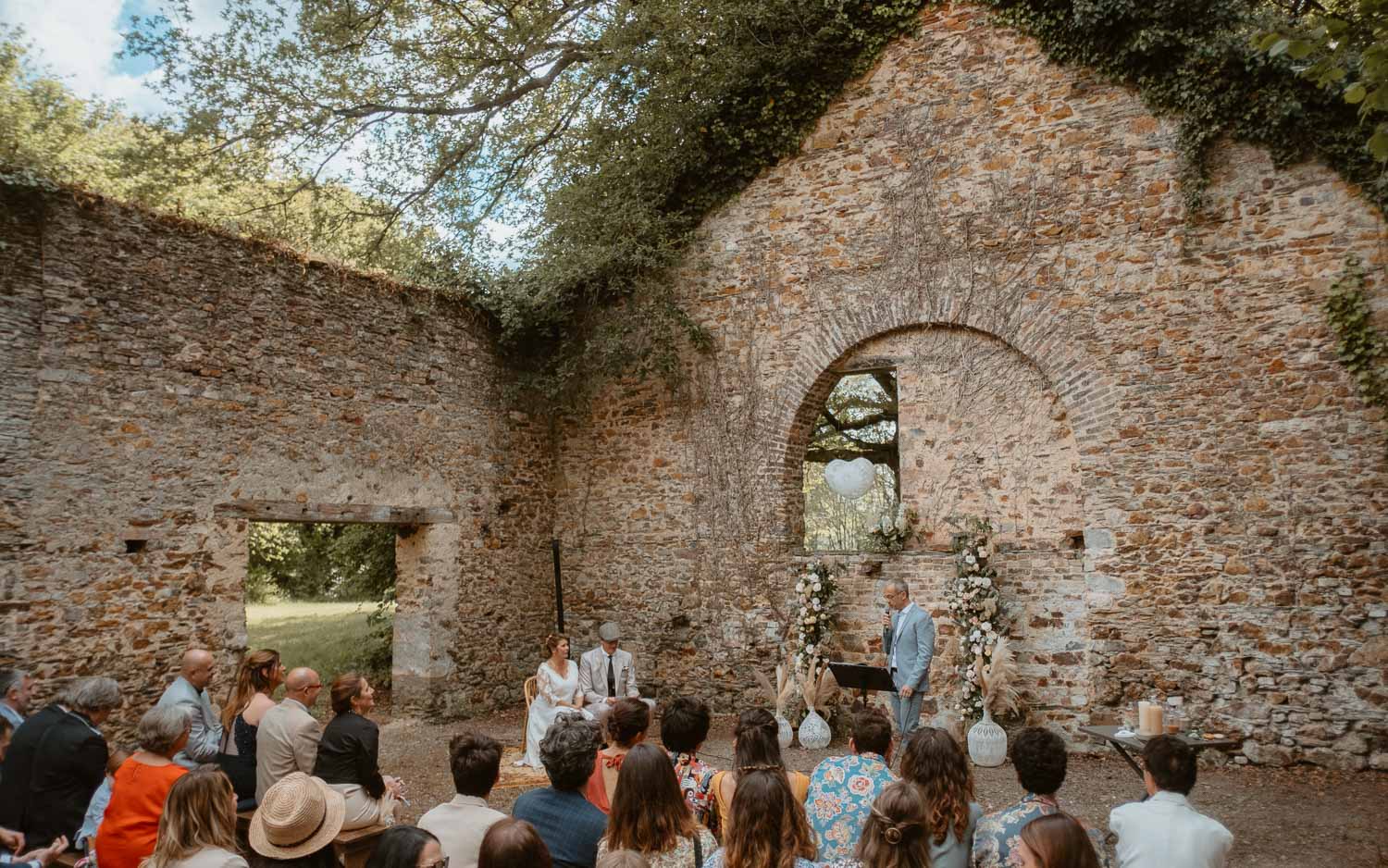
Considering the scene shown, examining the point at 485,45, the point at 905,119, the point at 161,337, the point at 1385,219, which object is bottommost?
the point at 161,337

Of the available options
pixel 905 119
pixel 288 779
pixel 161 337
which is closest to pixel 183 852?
pixel 288 779

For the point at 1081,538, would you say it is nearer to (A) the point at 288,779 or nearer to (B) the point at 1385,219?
(B) the point at 1385,219

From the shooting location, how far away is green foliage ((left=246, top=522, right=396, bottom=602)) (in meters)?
10.8

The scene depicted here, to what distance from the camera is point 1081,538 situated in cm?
751

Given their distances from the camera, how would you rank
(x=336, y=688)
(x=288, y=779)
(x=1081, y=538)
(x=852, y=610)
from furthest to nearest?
(x=852, y=610), (x=1081, y=538), (x=336, y=688), (x=288, y=779)

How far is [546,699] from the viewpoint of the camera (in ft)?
22.4

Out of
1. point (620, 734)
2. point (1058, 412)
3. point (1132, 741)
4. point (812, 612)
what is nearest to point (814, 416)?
point (812, 612)

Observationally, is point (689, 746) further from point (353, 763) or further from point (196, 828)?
point (196, 828)

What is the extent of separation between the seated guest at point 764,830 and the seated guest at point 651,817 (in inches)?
5.8

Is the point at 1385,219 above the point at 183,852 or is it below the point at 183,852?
above

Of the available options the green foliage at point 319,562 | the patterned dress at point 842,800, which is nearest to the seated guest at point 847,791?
the patterned dress at point 842,800

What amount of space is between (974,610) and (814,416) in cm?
264

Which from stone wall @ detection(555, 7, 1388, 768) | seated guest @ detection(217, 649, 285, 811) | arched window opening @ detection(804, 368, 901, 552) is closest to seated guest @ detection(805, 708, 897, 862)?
seated guest @ detection(217, 649, 285, 811)

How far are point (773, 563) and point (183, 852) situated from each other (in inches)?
262
